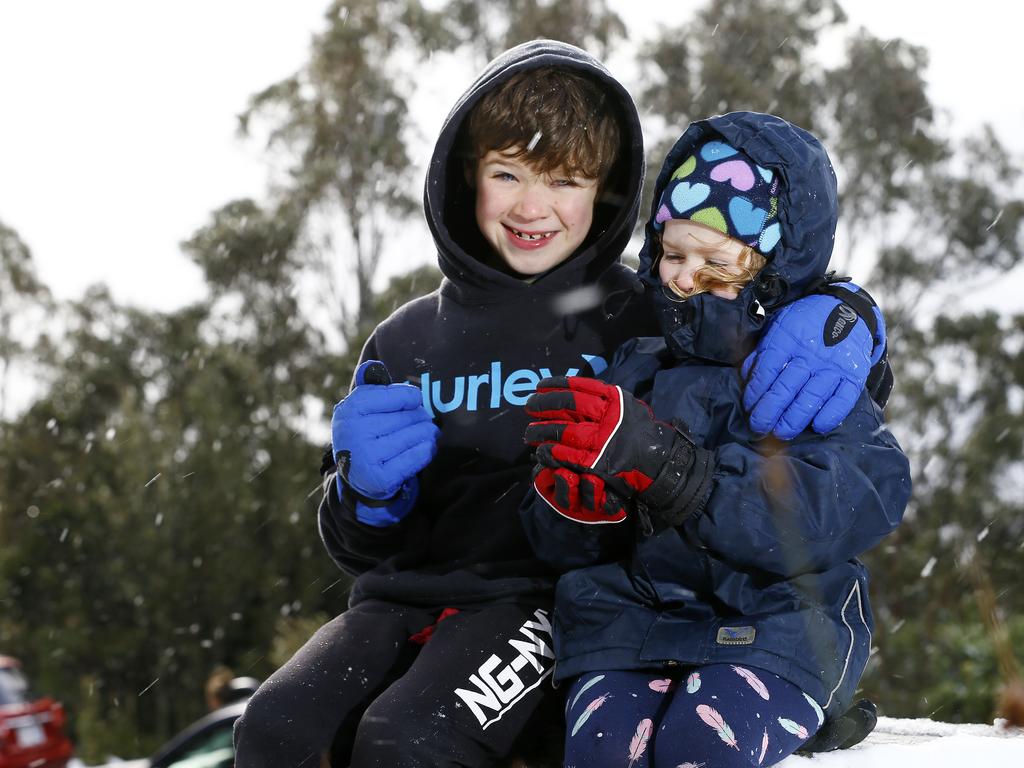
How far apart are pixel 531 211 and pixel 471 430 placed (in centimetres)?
48

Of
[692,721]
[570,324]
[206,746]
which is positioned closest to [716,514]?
[692,721]

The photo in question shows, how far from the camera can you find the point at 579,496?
1762mm

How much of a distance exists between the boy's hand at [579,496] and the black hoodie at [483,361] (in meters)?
0.32

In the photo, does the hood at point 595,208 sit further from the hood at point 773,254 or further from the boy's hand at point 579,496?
the boy's hand at point 579,496

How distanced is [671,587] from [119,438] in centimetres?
1742

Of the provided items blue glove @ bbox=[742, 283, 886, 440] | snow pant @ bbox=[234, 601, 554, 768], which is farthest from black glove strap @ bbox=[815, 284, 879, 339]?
snow pant @ bbox=[234, 601, 554, 768]

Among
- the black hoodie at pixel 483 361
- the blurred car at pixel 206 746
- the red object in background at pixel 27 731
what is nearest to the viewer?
the black hoodie at pixel 483 361

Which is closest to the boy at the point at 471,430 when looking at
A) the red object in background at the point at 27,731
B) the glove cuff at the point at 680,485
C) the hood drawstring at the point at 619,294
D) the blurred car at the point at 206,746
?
the hood drawstring at the point at 619,294

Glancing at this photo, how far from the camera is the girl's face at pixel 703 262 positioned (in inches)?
77.8

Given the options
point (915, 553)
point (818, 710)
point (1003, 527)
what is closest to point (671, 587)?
point (818, 710)

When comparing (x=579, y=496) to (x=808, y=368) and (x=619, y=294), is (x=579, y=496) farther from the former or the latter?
(x=619, y=294)

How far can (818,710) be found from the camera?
1.74 metres

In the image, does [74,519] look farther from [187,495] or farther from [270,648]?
[270,648]

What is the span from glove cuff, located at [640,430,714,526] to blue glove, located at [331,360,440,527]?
54 centimetres
